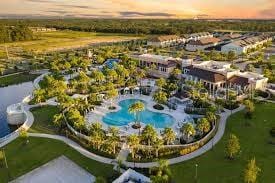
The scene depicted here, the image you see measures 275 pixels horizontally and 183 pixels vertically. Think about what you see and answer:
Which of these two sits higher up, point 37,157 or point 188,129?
point 188,129

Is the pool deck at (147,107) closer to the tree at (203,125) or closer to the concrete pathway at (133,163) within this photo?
the tree at (203,125)

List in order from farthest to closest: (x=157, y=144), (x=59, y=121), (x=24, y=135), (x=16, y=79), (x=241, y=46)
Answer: (x=241, y=46)
(x=16, y=79)
(x=59, y=121)
(x=24, y=135)
(x=157, y=144)

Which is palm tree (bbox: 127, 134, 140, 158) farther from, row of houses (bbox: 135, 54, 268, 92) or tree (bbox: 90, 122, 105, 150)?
row of houses (bbox: 135, 54, 268, 92)

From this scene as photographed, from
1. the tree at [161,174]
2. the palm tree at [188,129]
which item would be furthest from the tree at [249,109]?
the tree at [161,174]

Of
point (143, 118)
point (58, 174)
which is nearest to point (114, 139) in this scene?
point (58, 174)

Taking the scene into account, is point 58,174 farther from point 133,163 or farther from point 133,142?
point 133,142
